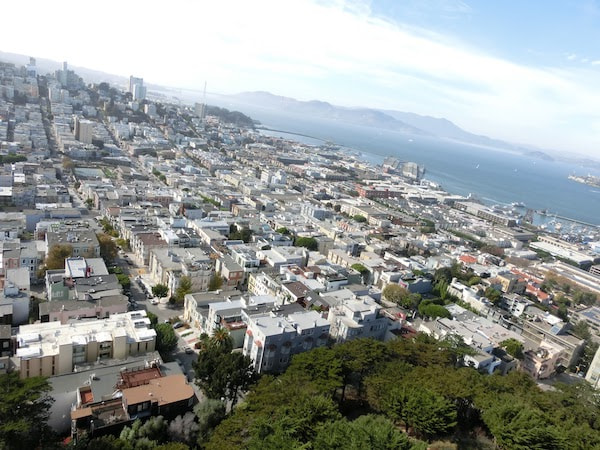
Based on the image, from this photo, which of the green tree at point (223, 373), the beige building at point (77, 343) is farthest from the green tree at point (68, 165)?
the green tree at point (223, 373)

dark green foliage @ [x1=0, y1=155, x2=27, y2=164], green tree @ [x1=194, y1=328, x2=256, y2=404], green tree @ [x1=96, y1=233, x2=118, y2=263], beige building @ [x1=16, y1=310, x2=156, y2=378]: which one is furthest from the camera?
dark green foliage @ [x1=0, y1=155, x2=27, y2=164]

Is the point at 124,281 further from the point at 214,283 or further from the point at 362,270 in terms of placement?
the point at 362,270

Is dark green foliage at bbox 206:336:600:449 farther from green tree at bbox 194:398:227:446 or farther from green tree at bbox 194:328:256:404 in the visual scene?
green tree at bbox 194:328:256:404

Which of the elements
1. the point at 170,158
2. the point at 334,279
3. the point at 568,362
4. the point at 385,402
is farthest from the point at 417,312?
the point at 170,158

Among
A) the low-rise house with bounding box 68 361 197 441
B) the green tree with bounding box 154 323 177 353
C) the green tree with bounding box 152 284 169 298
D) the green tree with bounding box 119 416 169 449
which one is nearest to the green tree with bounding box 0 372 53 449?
the low-rise house with bounding box 68 361 197 441

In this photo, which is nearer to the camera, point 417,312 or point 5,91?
point 417,312

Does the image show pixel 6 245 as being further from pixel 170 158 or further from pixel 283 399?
pixel 170 158
